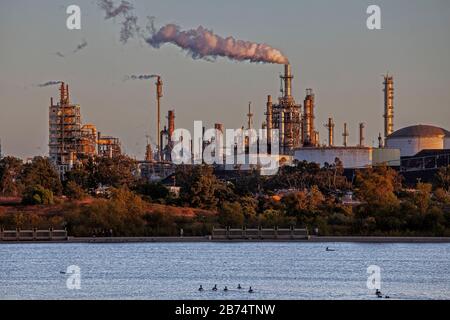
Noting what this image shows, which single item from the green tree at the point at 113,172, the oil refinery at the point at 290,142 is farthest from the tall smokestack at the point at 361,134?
the green tree at the point at 113,172

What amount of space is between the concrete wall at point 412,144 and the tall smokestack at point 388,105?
8.45 ft

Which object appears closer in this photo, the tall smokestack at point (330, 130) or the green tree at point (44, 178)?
the green tree at point (44, 178)

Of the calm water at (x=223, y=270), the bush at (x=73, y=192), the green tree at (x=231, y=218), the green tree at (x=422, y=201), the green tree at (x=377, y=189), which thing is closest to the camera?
the calm water at (x=223, y=270)

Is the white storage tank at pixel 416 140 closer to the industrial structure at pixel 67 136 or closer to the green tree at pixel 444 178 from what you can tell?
the green tree at pixel 444 178

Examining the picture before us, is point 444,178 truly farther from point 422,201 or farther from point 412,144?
point 422,201

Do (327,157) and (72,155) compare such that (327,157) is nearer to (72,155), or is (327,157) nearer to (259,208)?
(72,155)

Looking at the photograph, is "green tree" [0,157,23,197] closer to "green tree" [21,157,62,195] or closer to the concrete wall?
"green tree" [21,157,62,195]

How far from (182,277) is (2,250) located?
2682 cm

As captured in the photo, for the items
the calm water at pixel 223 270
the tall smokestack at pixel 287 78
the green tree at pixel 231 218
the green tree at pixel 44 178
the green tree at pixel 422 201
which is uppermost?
the tall smokestack at pixel 287 78

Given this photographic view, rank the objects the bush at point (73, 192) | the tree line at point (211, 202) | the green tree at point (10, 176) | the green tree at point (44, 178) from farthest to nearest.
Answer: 1. the green tree at point (10, 176)
2. the green tree at point (44, 178)
3. the bush at point (73, 192)
4. the tree line at point (211, 202)

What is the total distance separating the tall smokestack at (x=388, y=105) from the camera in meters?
136

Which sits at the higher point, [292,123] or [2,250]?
[292,123]
